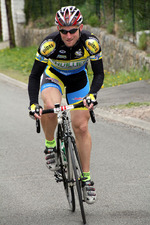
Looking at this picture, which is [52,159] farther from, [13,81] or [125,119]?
[13,81]

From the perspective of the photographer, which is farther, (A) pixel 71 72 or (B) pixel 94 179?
(B) pixel 94 179

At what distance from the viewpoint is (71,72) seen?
567 cm

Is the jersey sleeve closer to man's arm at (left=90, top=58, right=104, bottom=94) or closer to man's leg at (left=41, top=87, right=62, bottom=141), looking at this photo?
man's arm at (left=90, top=58, right=104, bottom=94)

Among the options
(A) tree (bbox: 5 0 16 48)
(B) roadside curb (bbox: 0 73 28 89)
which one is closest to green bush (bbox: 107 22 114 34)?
(B) roadside curb (bbox: 0 73 28 89)

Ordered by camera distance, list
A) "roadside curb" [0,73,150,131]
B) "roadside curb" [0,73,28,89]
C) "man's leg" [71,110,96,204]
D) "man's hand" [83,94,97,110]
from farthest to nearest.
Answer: "roadside curb" [0,73,28,89], "roadside curb" [0,73,150,131], "man's leg" [71,110,96,204], "man's hand" [83,94,97,110]

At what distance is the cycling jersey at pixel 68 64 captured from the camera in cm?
527

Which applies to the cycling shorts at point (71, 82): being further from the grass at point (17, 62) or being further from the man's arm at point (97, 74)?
the grass at point (17, 62)

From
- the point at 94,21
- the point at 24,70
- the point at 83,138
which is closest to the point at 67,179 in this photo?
the point at 83,138

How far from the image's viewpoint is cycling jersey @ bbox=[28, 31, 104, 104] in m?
5.27

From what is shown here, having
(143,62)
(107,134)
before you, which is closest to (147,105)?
(107,134)

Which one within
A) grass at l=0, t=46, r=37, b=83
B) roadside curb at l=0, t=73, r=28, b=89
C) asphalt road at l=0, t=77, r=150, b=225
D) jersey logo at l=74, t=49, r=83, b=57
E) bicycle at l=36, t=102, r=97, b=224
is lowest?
grass at l=0, t=46, r=37, b=83

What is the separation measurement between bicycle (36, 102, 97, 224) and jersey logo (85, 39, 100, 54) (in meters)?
0.64

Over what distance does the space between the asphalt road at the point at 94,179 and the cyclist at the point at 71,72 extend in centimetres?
42

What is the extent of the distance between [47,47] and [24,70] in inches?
554
